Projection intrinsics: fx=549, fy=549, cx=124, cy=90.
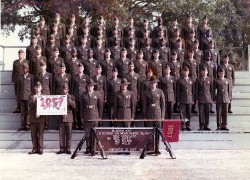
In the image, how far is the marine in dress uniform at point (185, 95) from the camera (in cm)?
1309

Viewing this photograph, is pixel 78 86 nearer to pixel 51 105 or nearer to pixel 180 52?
pixel 51 105

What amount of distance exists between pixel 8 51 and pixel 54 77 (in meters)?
6.36

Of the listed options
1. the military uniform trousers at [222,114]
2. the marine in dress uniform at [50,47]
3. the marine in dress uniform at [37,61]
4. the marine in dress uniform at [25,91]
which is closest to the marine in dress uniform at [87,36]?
the marine in dress uniform at [50,47]

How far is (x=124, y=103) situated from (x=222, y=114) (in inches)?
98.0

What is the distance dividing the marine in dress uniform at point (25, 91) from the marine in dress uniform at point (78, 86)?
3.33 feet

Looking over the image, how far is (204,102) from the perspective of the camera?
13.0m

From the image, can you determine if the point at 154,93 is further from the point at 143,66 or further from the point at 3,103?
the point at 3,103

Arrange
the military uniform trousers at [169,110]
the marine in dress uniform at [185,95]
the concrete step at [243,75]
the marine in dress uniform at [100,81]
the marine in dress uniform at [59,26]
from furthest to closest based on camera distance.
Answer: the concrete step at [243,75]
the marine in dress uniform at [59,26]
the military uniform trousers at [169,110]
the marine in dress uniform at [185,95]
the marine in dress uniform at [100,81]

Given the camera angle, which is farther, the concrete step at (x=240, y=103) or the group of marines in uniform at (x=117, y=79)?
the concrete step at (x=240, y=103)

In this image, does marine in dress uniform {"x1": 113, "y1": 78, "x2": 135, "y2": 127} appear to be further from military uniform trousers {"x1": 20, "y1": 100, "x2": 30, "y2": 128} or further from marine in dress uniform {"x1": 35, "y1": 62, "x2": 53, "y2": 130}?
military uniform trousers {"x1": 20, "y1": 100, "x2": 30, "y2": 128}

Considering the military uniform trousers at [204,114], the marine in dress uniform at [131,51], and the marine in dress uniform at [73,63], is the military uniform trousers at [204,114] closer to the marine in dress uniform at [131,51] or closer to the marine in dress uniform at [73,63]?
the marine in dress uniform at [131,51]

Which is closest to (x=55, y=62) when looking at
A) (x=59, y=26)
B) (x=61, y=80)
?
(x=61, y=80)

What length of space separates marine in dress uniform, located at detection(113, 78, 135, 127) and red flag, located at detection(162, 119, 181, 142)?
112cm

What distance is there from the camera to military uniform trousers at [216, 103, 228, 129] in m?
13.0
